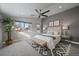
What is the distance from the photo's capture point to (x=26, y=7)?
241 cm

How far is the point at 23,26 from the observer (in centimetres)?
247

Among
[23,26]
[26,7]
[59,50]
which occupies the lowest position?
[59,50]

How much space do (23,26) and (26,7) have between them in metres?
0.47

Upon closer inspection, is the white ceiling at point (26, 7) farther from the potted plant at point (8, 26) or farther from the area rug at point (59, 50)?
the area rug at point (59, 50)

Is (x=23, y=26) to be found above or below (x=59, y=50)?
above

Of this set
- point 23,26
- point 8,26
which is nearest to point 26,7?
point 23,26

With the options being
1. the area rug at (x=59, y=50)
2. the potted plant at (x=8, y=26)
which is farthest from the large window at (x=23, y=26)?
the area rug at (x=59, y=50)

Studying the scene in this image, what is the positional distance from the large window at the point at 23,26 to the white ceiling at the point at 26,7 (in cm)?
20

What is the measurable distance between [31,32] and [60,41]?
75 cm

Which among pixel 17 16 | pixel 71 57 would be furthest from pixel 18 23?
pixel 71 57

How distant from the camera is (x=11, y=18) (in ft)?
8.02

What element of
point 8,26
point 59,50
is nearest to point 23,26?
point 8,26

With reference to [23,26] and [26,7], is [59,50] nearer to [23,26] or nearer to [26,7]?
[23,26]

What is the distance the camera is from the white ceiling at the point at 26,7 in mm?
2377
